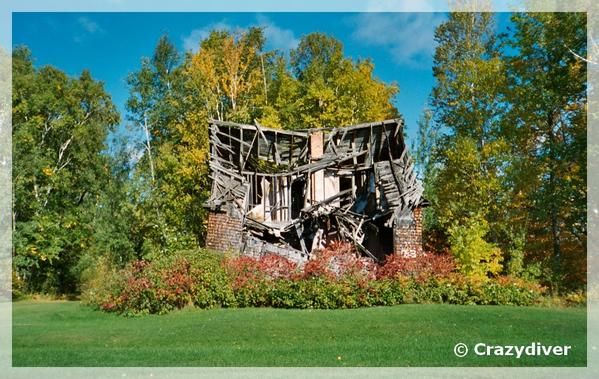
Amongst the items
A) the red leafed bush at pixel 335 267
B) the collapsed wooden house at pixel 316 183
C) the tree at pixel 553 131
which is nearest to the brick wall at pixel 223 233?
the collapsed wooden house at pixel 316 183

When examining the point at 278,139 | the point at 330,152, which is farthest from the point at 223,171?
the point at 330,152

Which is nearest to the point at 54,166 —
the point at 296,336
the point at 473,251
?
the point at 473,251

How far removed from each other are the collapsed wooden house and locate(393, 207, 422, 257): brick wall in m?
0.74

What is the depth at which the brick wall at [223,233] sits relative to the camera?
70.9ft

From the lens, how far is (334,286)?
16.5 meters

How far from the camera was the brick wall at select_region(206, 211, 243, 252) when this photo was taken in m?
21.6

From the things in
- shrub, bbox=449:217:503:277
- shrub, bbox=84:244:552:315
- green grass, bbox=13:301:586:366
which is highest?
shrub, bbox=449:217:503:277

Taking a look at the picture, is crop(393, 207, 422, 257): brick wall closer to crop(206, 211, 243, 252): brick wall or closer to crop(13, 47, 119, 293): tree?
crop(206, 211, 243, 252): brick wall

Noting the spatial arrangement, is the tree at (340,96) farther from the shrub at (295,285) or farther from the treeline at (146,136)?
the shrub at (295,285)

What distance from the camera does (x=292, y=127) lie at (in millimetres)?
32625

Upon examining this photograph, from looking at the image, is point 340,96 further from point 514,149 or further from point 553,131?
point 553,131

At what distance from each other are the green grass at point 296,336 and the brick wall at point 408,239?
627 centimetres

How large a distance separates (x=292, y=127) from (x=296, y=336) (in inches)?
880

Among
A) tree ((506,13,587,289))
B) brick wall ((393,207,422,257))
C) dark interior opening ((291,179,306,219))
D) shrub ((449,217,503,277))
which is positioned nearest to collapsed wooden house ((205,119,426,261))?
dark interior opening ((291,179,306,219))
